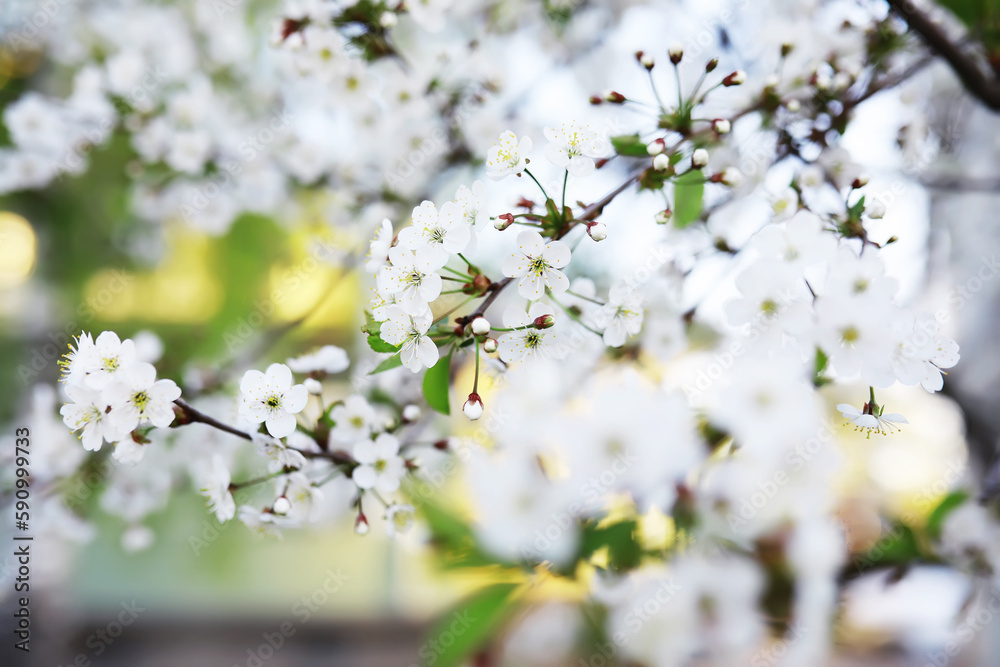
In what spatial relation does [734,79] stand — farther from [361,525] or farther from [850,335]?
[361,525]

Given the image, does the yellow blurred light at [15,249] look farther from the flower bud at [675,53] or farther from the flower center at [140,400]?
the flower bud at [675,53]

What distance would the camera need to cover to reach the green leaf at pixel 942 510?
93 centimetres

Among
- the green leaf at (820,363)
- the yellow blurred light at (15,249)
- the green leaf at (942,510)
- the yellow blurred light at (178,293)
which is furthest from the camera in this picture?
the yellow blurred light at (178,293)

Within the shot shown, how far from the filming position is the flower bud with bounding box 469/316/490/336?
1.74 ft

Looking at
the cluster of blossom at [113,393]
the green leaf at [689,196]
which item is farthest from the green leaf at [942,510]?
the cluster of blossom at [113,393]

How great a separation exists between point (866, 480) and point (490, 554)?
2.46 m

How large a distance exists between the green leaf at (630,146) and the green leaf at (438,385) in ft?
0.98

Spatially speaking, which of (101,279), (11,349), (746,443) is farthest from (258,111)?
(11,349)

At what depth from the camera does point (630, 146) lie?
66 cm

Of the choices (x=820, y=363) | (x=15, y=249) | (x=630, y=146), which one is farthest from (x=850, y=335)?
(x=15, y=249)

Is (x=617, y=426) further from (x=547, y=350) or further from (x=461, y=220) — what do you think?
(x=461, y=220)

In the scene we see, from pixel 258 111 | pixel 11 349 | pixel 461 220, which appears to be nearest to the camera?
pixel 461 220

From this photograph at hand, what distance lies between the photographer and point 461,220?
542 mm

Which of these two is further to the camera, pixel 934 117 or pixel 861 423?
pixel 934 117
